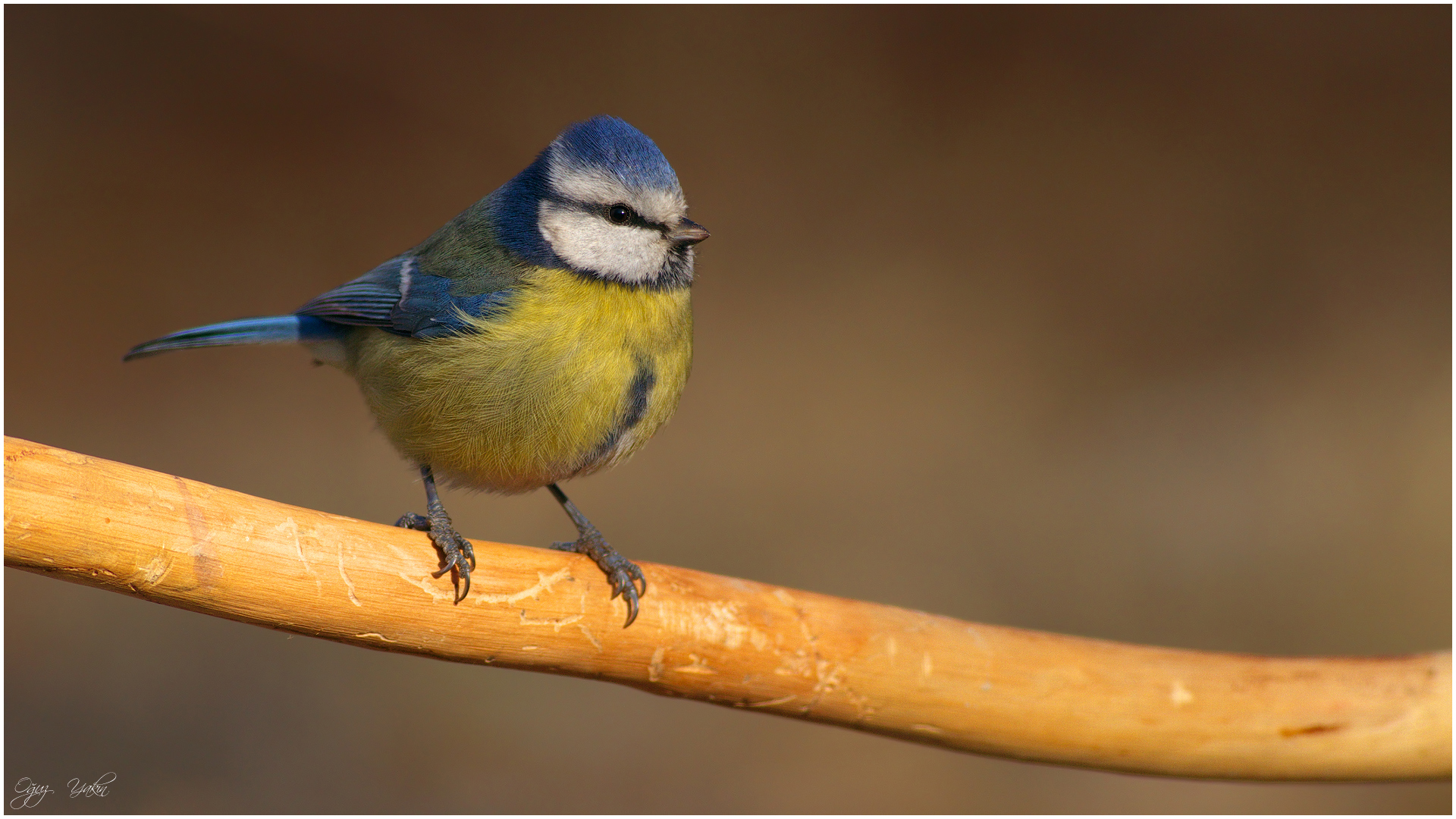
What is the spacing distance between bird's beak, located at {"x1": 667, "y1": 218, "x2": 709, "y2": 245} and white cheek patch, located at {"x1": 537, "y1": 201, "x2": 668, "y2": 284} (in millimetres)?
19

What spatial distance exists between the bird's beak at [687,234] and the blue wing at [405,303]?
0.25m

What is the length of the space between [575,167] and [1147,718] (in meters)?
1.16

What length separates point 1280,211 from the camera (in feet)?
10.9

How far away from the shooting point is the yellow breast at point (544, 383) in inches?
55.1

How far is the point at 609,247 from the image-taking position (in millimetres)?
1467

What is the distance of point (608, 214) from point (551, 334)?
203 millimetres

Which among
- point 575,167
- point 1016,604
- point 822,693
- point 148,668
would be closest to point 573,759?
point 148,668

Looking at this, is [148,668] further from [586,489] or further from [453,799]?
[586,489]
